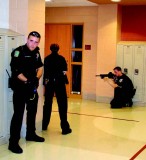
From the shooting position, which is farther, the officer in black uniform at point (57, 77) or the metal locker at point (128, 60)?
the metal locker at point (128, 60)

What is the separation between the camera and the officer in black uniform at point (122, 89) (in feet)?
27.8

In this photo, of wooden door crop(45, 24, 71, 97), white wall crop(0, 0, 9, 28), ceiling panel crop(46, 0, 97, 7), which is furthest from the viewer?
wooden door crop(45, 24, 71, 97)

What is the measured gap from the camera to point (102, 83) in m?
9.16

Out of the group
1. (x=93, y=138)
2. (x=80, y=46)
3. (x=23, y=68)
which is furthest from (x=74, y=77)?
(x=23, y=68)

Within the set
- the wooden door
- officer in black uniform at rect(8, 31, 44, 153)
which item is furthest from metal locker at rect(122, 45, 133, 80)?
officer in black uniform at rect(8, 31, 44, 153)

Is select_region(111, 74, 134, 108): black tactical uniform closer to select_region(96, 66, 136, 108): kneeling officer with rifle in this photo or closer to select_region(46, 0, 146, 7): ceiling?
select_region(96, 66, 136, 108): kneeling officer with rifle

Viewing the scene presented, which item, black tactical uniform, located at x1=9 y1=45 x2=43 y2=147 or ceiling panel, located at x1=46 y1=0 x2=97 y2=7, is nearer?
black tactical uniform, located at x1=9 y1=45 x2=43 y2=147

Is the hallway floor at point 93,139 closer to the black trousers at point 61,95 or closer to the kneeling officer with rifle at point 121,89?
the black trousers at point 61,95

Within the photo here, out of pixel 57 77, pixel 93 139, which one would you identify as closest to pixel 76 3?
pixel 57 77

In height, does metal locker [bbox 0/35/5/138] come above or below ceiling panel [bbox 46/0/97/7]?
below

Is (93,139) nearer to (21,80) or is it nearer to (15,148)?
(15,148)

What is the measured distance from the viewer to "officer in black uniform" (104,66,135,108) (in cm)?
848

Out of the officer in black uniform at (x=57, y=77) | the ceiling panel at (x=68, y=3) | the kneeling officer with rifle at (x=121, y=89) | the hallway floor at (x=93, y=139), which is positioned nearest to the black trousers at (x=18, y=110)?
the hallway floor at (x=93, y=139)

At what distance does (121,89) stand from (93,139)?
327 centimetres
